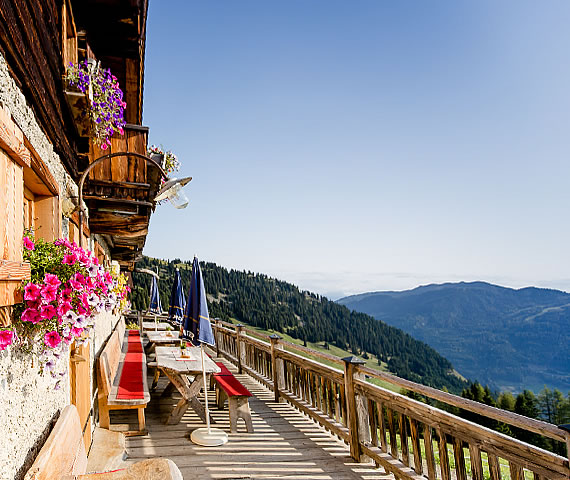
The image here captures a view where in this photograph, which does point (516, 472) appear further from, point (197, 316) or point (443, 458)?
point (197, 316)

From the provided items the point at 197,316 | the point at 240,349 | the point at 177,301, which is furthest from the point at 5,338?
the point at 177,301

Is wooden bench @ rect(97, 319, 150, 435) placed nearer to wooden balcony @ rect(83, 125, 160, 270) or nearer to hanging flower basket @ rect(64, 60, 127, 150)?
wooden balcony @ rect(83, 125, 160, 270)

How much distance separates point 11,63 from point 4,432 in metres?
1.66

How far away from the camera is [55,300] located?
2.04 metres

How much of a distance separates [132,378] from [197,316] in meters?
1.59

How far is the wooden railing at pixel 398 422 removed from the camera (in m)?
2.83

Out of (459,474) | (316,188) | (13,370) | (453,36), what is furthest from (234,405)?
(316,188)

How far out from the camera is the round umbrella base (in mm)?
5414

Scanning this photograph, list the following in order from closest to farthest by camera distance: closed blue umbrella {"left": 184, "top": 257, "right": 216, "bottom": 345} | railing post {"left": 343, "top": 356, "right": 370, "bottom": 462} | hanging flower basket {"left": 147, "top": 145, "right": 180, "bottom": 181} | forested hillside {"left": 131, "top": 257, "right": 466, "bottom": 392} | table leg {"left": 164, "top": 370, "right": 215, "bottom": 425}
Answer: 1. railing post {"left": 343, "top": 356, "right": 370, "bottom": 462}
2. closed blue umbrella {"left": 184, "top": 257, "right": 216, "bottom": 345}
3. table leg {"left": 164, "top": 370, "right": 215, "bottom": 425}
4. hanging flower basket {"left": 147, "top": 145, "right": 180, "bottom": 181}
5. forested hillside {"left": 131, "top": 257, "right": 466, "bottom": 392}

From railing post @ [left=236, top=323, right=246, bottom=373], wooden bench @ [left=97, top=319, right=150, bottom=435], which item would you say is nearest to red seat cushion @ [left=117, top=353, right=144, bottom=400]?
wooden bench @ [left=97, top=319, right=150, bottom=435]

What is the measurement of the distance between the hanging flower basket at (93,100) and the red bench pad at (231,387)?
371cm

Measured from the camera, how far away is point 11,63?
2068 mm

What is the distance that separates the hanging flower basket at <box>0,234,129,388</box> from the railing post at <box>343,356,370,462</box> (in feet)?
11.1

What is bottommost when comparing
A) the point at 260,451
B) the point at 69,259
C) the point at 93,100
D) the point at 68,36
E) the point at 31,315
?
the point at 260,451
